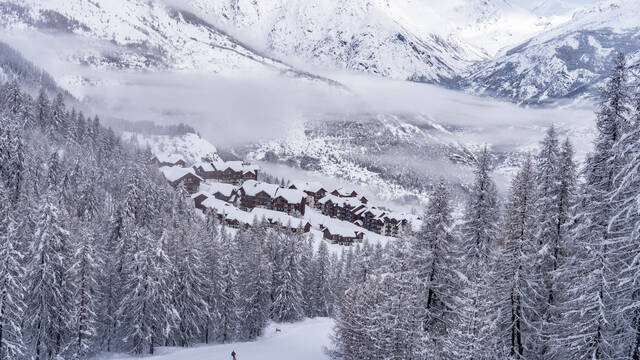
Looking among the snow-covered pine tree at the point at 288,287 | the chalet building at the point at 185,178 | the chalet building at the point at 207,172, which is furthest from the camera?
the chalet building at the point at 207,172

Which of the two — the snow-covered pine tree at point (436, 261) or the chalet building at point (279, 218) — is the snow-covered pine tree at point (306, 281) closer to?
the chalet building at point (279, 218)

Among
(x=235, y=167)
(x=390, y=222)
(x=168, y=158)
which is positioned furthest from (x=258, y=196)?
(x=168, y=158)

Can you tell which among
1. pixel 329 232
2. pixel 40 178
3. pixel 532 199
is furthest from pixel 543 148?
pixel 329 232

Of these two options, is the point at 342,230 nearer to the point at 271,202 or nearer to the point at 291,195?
the point at 291,195

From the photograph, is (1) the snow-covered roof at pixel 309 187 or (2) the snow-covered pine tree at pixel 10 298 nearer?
(2) the snow-covered pine tree at pixel 10 298

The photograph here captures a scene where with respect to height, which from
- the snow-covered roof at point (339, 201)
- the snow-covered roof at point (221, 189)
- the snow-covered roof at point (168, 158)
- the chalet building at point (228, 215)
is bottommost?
the snow-covered roof at point (339, 201)

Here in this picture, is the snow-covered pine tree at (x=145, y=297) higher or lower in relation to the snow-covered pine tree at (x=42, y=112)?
lower

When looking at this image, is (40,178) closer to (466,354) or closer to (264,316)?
(264,316)

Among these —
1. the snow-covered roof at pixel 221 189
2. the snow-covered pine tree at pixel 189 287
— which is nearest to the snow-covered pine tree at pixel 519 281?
the snow-covered pine tree at pixel 189 287
